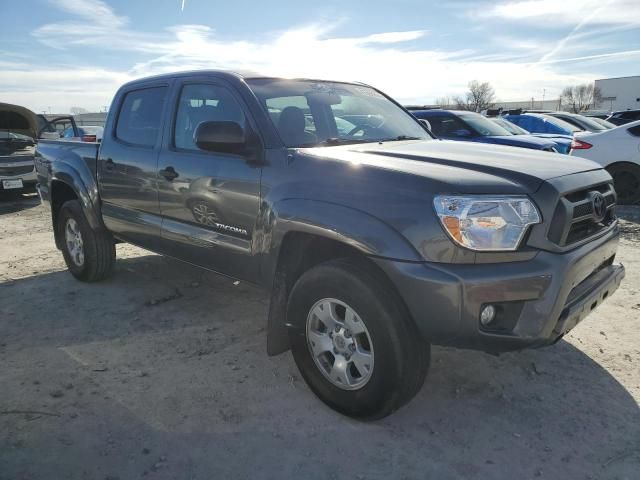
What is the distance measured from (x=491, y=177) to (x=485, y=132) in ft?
21.6

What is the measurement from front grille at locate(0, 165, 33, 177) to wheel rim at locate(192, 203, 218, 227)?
8.33 m

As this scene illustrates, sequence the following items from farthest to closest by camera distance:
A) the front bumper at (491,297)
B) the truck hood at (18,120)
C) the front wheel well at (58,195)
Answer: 1. the truck hood at (18,120)
2. the front wheel well at (58,195)
3. the front bumper at (491,297)

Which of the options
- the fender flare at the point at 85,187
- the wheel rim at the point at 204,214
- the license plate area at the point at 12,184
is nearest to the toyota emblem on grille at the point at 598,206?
the wheel rim at the point at 204,214

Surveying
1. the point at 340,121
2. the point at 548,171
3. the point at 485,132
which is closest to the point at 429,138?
the point at 340,121

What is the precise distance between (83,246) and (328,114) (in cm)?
289

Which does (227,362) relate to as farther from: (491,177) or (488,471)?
(491,177)

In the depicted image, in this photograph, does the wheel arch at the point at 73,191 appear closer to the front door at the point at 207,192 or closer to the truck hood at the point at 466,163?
the front door at the point at 207,192

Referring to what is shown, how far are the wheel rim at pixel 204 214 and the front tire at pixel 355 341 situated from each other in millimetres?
889

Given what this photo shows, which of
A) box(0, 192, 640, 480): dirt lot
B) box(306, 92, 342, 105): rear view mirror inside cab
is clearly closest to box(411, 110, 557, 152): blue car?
box(0, 192, 640, 480): dirt lot

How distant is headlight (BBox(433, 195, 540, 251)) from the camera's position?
229 cm

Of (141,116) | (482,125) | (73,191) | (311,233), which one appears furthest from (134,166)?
(482,125)

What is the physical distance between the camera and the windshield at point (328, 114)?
10.5 feet

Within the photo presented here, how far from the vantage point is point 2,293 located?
15.9 ft

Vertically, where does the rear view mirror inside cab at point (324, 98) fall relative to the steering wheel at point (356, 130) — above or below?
above
